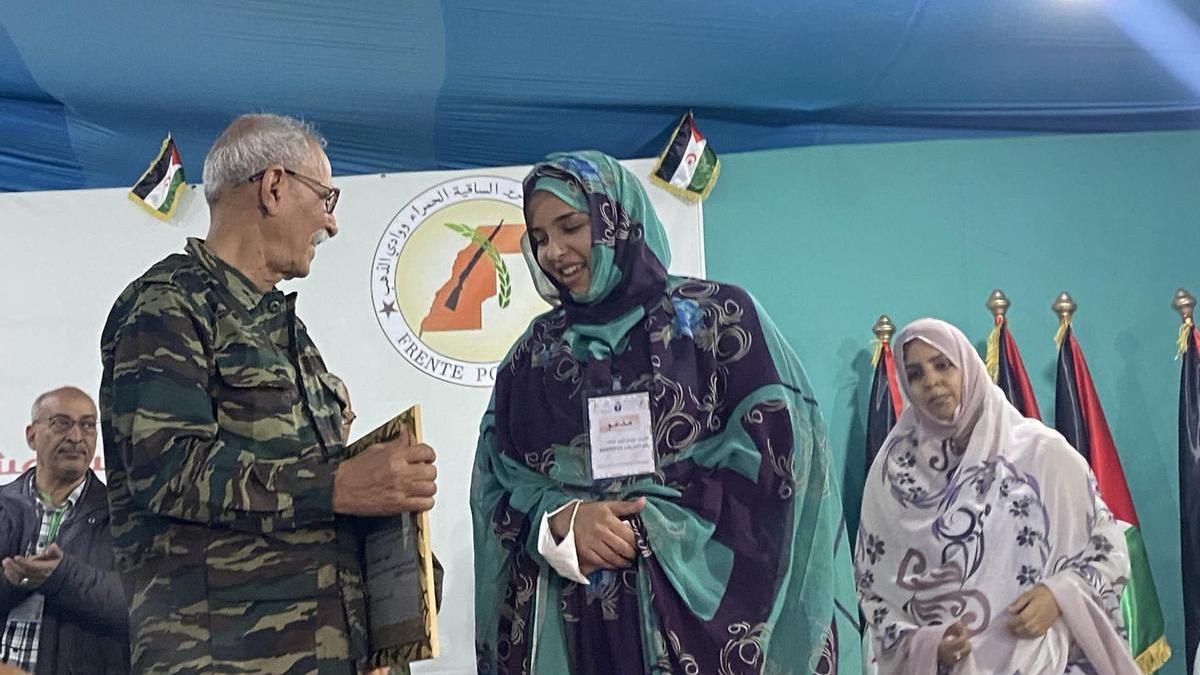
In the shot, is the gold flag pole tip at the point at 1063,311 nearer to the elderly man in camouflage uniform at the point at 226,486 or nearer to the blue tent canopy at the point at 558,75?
the blue tent canopy at the point at 558,75

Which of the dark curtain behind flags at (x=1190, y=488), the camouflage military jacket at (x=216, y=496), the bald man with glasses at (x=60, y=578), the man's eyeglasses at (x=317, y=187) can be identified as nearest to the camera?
the camouflage military jacket at (x=216, y=496)

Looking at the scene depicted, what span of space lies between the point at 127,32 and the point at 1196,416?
353cm

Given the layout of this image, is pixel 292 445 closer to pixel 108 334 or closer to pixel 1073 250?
pixel 108 334

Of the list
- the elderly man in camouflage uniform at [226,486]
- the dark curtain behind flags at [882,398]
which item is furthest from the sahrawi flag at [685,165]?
the elderly man in camouflage uniform at [226,486]

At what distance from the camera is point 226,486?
1883 millimetres

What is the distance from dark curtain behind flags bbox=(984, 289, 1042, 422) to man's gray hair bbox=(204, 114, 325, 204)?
276 cm

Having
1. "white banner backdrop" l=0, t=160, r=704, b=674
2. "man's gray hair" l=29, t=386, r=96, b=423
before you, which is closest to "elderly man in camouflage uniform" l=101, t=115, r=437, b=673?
"white banner backdrop" l=0, t=160, r=704, b=674

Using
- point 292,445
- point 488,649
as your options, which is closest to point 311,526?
point 292,445

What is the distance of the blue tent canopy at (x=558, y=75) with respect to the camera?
4016mm

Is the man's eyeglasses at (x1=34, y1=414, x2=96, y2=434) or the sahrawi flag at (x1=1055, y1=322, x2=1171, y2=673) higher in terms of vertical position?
the man's eyeglasses at (x1=34, y1=414, x2=96, y2=434)

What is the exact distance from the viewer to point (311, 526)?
201cm

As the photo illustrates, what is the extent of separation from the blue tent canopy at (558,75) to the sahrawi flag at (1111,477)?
892 millimetres

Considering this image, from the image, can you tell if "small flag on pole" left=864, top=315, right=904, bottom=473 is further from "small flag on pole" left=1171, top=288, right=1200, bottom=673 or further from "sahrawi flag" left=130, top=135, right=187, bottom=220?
"sahrawi flag" left=130, top=135, right=187, bottom=220

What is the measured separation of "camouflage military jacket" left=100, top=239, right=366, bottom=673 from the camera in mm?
1908
